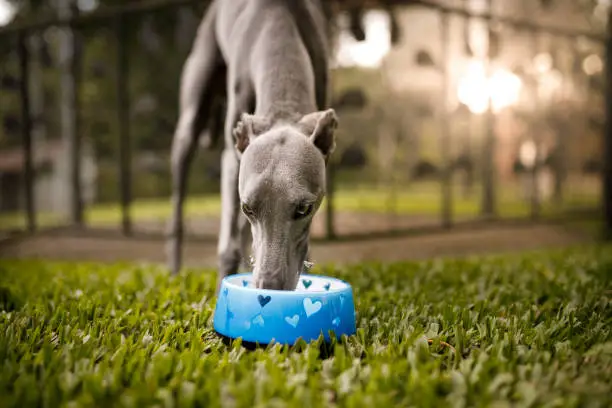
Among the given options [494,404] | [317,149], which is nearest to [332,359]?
[494,404]

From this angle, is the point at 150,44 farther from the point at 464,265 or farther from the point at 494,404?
the point at 494,404

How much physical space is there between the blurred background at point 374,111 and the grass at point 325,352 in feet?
7.30

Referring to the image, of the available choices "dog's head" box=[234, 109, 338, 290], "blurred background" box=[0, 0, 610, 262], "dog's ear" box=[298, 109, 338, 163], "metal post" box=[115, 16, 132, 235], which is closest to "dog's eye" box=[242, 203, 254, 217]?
"dog's head" box=[234, 109, 338, 290]

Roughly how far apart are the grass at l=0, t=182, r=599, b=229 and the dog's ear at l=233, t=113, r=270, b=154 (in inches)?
135

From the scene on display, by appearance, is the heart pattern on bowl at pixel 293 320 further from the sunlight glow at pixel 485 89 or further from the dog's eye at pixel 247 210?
the sunlight glow at pixel 485 89

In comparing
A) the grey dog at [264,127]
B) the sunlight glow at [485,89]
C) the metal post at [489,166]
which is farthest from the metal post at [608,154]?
the grey dog at [264,127]

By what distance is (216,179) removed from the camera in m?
5.84

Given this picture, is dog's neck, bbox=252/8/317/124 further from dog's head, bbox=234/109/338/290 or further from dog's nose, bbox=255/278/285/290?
dog's nose, bbox=255/278/285/290

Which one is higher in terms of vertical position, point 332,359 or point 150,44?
point 150,44

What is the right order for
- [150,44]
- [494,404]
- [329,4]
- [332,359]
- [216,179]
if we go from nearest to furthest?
[494,404]
[332,359]
[329,4]
[216,179]
[150,44]

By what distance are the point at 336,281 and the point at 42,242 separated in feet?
16.3

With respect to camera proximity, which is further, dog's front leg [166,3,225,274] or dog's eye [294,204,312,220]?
dog's front leg [166,3,225,274]

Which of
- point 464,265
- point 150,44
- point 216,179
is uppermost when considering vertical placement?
point 150,44

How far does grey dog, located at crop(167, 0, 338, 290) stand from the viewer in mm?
2117
